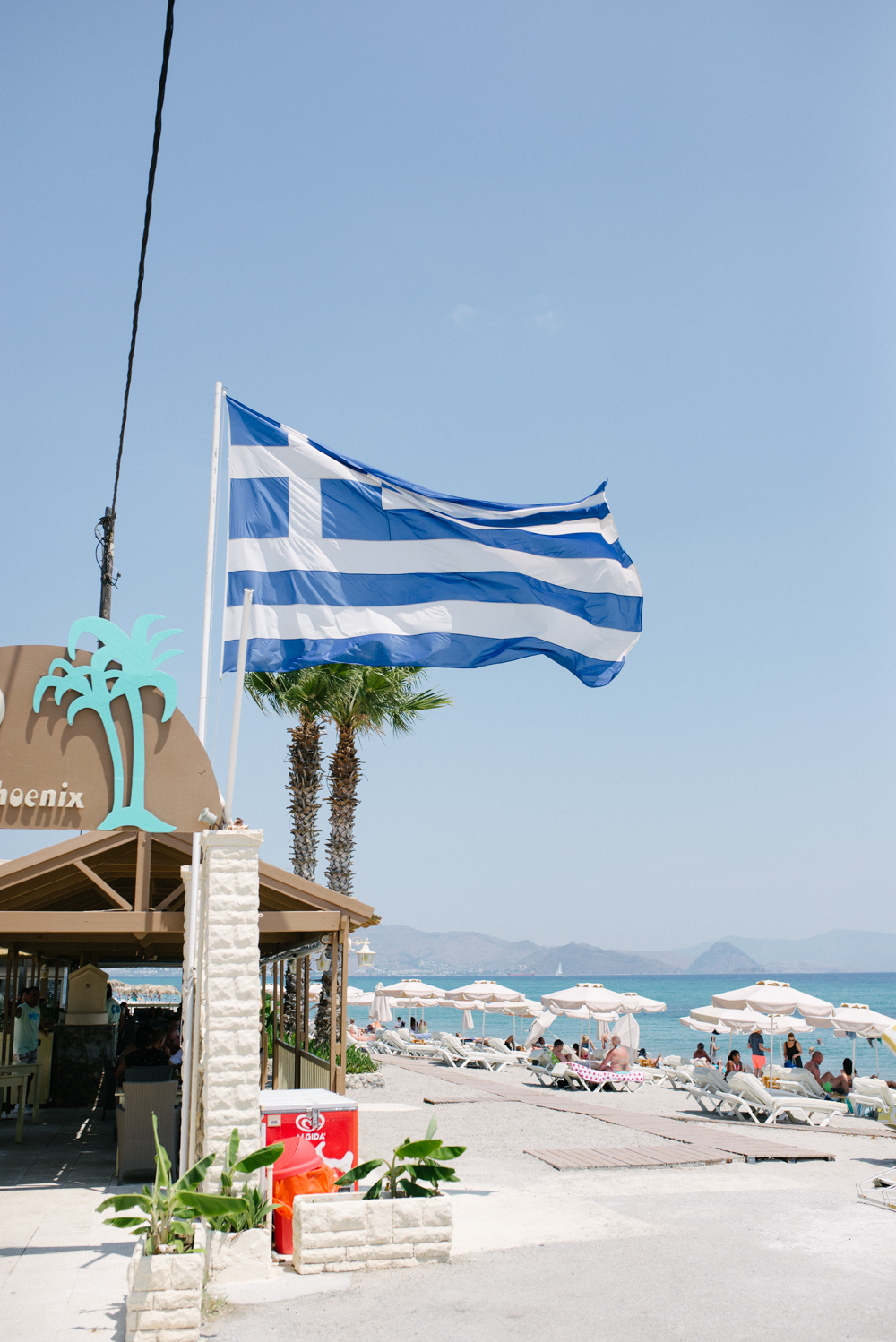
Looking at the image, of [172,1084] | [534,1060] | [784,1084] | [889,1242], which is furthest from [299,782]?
[889,1242]

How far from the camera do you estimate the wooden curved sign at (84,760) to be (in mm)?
8023

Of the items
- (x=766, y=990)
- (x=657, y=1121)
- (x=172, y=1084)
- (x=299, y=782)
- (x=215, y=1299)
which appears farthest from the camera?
(x=766, y=990)

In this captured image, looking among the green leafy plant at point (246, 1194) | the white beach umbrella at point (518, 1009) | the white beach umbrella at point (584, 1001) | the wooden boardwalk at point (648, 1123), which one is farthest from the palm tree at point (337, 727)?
the white beach umbrella at point (518, 1009)

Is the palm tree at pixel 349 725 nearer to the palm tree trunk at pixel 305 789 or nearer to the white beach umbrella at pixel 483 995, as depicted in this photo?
the palm tree trunk at pixel 305 789

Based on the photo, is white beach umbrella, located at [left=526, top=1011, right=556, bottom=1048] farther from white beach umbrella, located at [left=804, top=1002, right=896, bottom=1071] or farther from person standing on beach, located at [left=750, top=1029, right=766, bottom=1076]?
white beach umbrella, located at [left=804, top=1002, right=896, bottom=1071]

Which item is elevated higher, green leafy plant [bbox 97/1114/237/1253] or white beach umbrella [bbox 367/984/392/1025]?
green leafy plant [bbox 97/1114/237/1253]

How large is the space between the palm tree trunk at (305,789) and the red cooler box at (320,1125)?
12.1m

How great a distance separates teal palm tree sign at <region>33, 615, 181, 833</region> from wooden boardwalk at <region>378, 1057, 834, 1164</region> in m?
7.67

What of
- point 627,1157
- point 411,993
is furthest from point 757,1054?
point 627,1157

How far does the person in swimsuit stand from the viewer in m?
24.3

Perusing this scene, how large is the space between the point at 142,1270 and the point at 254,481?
18.1 ft

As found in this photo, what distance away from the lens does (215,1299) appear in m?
5.83

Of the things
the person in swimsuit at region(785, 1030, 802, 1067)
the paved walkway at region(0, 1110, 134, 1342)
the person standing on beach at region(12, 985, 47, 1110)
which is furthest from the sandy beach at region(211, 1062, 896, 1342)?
the person in swimsuit at region(785, 1030, 802, 1067)

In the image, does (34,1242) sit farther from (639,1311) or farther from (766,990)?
(766,990)
